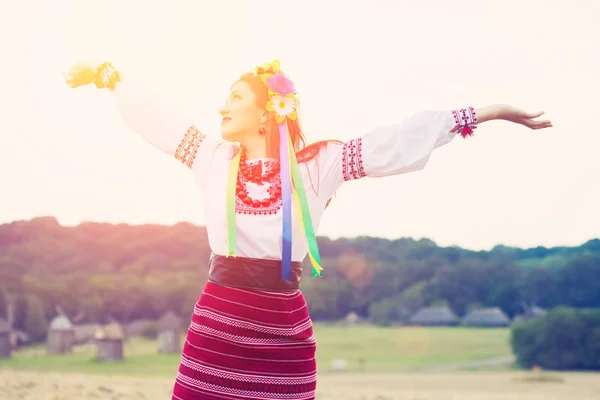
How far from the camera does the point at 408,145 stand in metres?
1.95

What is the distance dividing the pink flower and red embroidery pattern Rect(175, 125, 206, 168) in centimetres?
26

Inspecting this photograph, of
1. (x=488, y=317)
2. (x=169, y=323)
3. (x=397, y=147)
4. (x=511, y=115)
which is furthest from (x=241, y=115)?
(x=488, y=317)

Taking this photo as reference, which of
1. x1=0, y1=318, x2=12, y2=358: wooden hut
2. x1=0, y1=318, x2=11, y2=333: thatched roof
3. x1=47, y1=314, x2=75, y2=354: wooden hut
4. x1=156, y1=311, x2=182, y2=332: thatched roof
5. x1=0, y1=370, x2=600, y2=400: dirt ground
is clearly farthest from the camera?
x1=156, y1=311, x2=182, y2=332: thatched roof

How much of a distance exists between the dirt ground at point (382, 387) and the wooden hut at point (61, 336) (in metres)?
1.25

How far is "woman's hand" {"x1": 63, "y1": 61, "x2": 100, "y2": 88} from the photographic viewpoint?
6.93 ft

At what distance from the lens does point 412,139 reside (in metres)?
1.96

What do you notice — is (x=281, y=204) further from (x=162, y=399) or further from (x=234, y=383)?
(x=162, y=399)

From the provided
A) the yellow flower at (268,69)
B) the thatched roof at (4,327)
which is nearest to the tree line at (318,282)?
the thatched roof at (4,327)

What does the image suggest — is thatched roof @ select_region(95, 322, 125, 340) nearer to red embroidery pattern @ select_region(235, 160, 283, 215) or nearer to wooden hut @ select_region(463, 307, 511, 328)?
wooden hut @ select_region(463, 307, 511, 328)

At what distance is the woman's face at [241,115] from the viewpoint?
2051 millimetres

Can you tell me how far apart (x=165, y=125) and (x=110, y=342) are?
794 cm

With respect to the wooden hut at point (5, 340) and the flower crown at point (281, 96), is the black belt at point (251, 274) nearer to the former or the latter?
the flower crown at point (281, 96)

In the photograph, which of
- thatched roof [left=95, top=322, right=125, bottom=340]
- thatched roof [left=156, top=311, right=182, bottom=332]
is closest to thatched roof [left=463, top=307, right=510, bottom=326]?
thatched roof [left=156, top=311, right=182, bottom=332]

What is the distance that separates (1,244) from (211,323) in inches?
315
